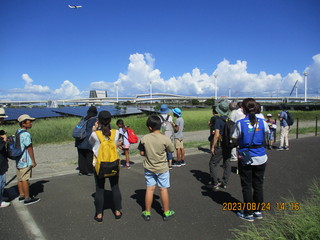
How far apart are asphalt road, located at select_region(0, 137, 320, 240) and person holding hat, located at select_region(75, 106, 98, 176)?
29 centimetres

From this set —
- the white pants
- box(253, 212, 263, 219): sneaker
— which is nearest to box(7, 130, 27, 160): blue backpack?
box(253, 212, 263, 219): sneaker

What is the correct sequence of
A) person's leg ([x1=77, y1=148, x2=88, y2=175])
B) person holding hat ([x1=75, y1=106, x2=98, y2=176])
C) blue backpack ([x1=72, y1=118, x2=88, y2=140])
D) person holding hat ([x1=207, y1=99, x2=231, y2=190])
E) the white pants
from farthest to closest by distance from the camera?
the white pants, person's leg ([x1=77, y1=148, x2=88, y2=175]), person holding hat ([x1=75, y1=106, x2=98, y2=176]), blue backpack ([x1=72, y1=118, x2=88, y2=140]), person holding hat ([x1=207, y1=99, x2=231, y2=190])

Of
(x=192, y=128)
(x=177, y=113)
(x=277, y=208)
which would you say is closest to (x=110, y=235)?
(x=277, y=208)

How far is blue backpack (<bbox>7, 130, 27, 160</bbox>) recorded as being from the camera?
4.17 meters

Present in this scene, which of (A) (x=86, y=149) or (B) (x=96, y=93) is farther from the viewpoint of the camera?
(B) (x=96, y=93)

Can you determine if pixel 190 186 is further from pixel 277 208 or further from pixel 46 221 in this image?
pixel 46 221

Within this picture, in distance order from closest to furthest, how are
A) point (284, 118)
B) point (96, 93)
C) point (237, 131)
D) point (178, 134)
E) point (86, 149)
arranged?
point (237, 131), point (86, 149), point (178, 134), point (284, 118), point (96, 93)

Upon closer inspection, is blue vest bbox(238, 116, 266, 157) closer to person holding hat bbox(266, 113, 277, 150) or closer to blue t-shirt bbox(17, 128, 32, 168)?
blue t-shirt bbox(17, 128, 32, 168)

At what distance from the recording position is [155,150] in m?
3.59

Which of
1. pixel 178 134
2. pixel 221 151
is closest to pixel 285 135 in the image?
pixel 178 134

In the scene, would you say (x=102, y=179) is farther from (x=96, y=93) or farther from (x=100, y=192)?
(x=96, y=93)

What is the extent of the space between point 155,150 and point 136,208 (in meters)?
1.28

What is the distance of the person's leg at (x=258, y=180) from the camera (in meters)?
3.62

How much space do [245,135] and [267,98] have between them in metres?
135
